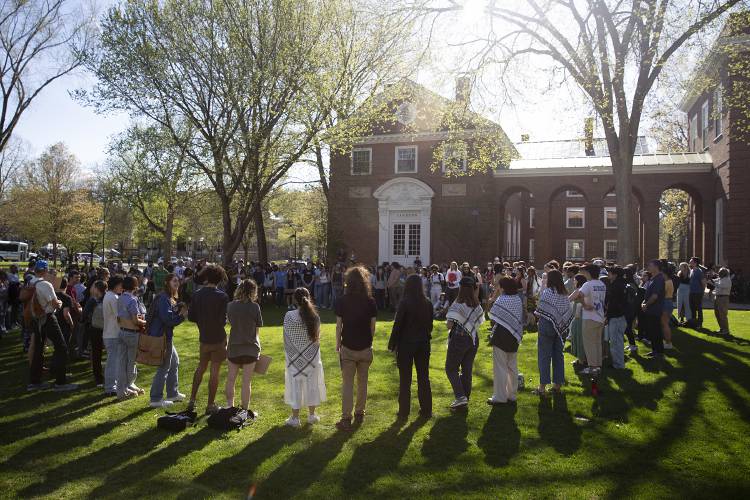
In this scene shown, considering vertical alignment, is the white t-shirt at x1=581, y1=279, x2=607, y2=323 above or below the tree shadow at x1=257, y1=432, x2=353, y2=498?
above

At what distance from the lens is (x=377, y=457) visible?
5359 mm

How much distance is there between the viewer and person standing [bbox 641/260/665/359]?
33.3 feet

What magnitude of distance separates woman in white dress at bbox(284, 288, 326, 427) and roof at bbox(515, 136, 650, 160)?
28.9 metres

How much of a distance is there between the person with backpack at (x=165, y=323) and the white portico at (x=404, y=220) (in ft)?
79.8

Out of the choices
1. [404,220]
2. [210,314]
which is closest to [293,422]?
[210,314]

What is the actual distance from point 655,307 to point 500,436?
5.79m

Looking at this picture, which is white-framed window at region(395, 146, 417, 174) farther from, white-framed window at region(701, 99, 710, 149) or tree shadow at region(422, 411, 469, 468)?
tree shadow at region(422, 411, 469, 468)

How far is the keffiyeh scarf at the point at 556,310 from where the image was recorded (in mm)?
7418

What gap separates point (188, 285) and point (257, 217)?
43.7ft

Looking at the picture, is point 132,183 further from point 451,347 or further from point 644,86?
point 451,347

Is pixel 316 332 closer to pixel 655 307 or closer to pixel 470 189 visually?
pixel 655 307

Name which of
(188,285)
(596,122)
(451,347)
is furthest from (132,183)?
(451,347)

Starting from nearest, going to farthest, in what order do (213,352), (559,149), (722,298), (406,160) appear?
1. (213,352)
2. (722,298)
3. (406,160)
4. (559,149)

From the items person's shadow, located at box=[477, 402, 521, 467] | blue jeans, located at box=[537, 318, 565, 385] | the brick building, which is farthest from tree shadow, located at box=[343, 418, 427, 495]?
the brick building
